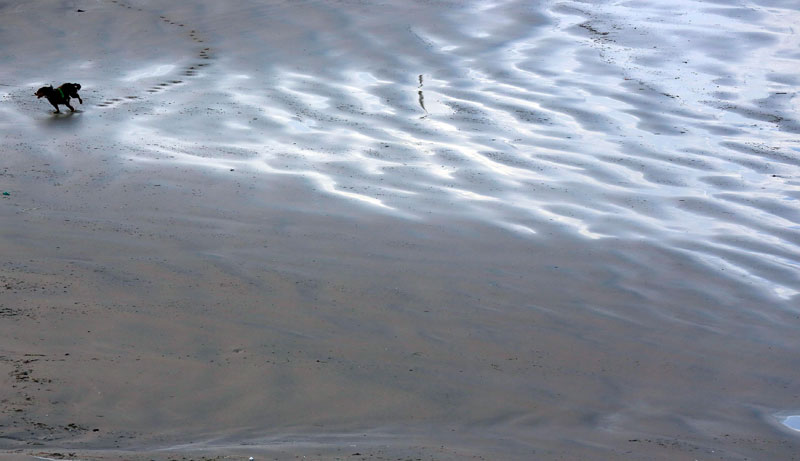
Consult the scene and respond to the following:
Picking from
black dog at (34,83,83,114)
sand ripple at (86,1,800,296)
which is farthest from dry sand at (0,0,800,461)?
black dog at (34,83,83,114)

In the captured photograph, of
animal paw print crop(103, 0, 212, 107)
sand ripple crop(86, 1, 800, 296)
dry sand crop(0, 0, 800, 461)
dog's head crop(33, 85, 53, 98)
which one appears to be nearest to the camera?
dry sand crop(0, 0, 800, 461)

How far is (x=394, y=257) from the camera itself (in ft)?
19.8

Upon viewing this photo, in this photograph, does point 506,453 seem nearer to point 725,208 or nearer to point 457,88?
point 725,208

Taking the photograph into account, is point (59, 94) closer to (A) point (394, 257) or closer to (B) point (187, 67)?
(B) point (187, 67)

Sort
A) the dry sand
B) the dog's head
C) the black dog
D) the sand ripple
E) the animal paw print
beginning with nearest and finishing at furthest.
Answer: the dry sand → the sand ripple → the black dog → the dog's head → the animal paw print

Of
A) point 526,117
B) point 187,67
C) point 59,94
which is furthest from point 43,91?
point 526,117

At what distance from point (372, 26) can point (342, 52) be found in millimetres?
1463

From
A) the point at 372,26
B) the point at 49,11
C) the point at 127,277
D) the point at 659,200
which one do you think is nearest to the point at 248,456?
the point at 127,277

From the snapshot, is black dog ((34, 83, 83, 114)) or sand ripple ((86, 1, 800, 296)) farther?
black dog ((34, 83, 83, 114))

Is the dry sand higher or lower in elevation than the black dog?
lower

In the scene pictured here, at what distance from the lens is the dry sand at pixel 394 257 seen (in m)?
4.18

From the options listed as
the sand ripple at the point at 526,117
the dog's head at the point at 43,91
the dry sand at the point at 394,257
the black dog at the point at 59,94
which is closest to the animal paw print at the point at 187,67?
the dry sand at the point at 394,257

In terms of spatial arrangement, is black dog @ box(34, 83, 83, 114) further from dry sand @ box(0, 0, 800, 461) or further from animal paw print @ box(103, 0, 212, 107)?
A: animal paw print @ box(103, 0, 212, 107)

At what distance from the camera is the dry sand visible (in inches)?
165
